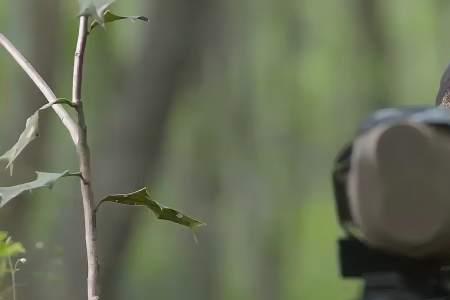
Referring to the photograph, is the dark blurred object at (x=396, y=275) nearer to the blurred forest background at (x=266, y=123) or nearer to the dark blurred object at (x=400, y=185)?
the dark blurred object at (x=400, y=185)

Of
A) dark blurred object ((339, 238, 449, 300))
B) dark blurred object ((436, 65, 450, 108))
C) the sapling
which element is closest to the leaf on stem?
the sapling

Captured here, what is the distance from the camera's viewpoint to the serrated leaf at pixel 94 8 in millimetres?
764

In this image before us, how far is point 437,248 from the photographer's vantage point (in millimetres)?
533

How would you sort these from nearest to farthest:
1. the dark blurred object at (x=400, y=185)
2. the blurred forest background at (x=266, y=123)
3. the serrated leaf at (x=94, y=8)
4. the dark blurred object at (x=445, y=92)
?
the dark blurred object at (x=400, y=185) → the serrated leaf at (x=94, y=8) → the dark blurred object at (x=445, y=92) → the blurred forest background at (x=266, y=123)

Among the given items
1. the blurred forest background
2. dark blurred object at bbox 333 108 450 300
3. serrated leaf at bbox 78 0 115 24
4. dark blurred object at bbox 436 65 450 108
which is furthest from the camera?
the blurred forest background

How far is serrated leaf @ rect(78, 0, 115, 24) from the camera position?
0.76 m

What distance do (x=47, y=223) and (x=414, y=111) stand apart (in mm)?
2956

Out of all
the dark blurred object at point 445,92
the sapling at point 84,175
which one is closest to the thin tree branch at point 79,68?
the sapling at point 84,175

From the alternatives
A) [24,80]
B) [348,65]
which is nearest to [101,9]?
[24,80]

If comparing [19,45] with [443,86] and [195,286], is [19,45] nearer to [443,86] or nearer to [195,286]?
[443,86]

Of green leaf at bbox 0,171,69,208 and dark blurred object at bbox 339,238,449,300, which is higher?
green leaf at bbox 0,171,69,208

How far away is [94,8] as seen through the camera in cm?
77

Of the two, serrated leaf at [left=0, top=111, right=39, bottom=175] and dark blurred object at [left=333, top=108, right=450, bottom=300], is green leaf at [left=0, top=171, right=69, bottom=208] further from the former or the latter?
dark blurred object at [left=333, top=108, right=450, bottom=300]

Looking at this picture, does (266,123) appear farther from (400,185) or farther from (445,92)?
(400,185)
